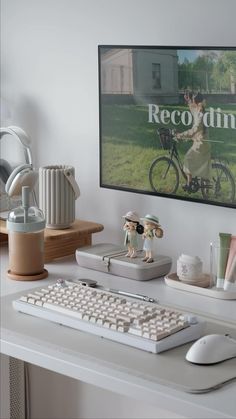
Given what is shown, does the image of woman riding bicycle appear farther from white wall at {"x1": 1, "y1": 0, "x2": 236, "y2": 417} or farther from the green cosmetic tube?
the green cosmetic tube

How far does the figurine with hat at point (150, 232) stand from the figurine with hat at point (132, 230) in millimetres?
25

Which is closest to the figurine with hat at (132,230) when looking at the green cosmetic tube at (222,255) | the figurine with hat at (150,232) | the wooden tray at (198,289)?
the figurine with hat at (150,232)

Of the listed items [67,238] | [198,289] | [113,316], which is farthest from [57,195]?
[113,316]

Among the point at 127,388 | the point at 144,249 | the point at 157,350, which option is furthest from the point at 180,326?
the point at 144,249

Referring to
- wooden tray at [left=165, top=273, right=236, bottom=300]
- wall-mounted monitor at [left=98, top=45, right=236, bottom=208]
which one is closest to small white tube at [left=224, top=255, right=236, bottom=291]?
wooden tray at [left=165, top=273, right=236, bottom=300]

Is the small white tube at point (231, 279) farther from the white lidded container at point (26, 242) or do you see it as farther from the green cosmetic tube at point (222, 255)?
the white lidded container at point (26, 242)

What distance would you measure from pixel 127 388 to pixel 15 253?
713 millimetres

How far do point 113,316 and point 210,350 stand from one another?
0.26 meters

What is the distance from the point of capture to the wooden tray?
2.08 m

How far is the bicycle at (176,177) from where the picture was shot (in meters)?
2.22

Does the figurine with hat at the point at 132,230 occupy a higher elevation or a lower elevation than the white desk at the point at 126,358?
higher

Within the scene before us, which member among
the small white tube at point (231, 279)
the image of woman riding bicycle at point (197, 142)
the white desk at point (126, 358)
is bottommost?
the white desk at point (126, 358)

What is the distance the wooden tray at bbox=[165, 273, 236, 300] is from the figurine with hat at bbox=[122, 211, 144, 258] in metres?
0.13

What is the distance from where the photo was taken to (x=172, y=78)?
7.45 ft
